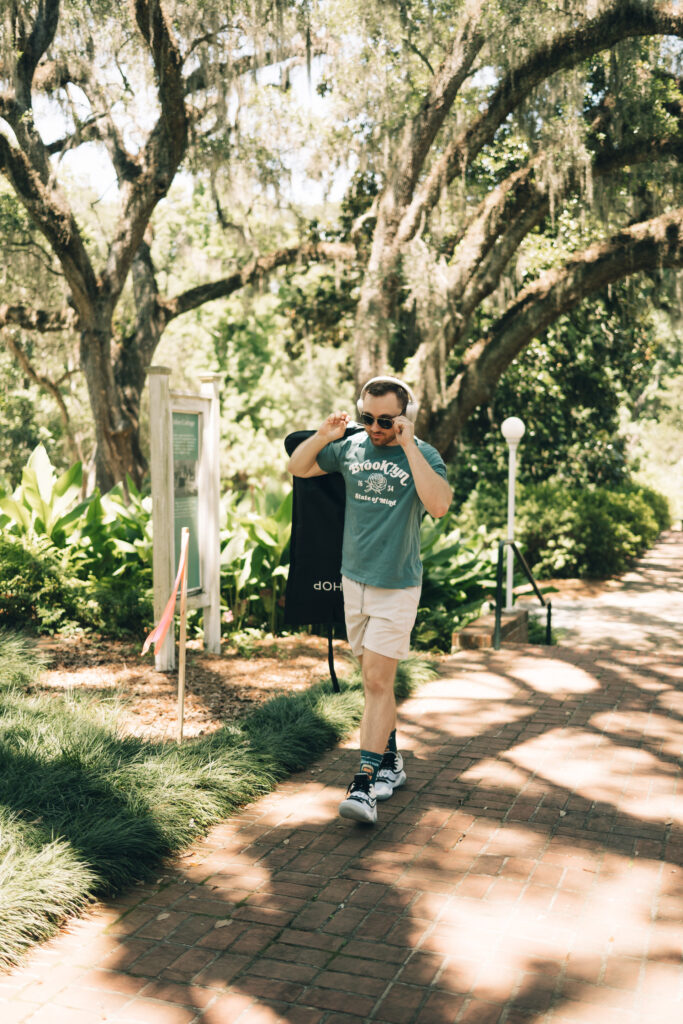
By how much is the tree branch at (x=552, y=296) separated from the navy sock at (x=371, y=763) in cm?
881

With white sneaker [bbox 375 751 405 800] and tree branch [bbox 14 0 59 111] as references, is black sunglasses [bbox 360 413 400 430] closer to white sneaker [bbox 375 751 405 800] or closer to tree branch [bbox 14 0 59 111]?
white sneaker [bbox 375 751 405 800]

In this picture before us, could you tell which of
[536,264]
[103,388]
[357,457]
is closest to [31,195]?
[103,388]

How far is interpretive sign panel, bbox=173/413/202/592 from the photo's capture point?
719 cm

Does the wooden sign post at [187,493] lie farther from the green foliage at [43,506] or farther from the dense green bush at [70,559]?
the green foliage at [43,506]

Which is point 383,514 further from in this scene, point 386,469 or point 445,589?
point 445,589

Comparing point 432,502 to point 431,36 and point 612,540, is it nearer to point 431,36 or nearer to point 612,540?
point 431,36

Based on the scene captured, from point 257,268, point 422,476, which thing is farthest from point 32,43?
point 422,476

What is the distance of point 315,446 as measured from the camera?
4281 mm

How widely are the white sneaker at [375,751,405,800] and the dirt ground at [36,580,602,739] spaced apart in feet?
4.11

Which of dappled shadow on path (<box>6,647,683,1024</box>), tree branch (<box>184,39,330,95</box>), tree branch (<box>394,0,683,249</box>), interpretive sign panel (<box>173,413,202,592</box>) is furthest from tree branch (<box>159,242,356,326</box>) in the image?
dappled shadow on path (<box>6,647,683,1024</box>)

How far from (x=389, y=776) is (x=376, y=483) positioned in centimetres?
149

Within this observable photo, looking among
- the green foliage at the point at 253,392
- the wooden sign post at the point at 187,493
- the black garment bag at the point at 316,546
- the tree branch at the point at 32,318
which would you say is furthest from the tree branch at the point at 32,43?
the green foliage at the point at 253,392

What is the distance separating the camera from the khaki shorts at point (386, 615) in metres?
4.17

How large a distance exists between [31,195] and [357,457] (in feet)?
30.3
